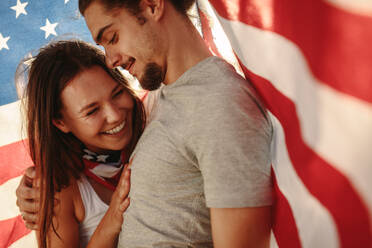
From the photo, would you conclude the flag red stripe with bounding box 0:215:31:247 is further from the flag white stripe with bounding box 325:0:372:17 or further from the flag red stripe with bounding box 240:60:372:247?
the flag white stripe with bounding box 325:0:372:17

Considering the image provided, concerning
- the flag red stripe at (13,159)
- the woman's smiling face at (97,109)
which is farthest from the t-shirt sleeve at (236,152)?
the flag red stripe at (13,159)

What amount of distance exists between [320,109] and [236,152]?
254 millimetres

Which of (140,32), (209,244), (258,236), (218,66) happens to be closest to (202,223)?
(209,244)

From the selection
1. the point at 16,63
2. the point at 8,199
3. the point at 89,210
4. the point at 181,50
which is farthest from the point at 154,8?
the point at 8,199

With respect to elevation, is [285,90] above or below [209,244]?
above

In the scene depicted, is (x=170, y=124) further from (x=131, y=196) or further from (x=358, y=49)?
(x=358, y=49)

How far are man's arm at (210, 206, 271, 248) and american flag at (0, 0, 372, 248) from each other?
31 millimetres

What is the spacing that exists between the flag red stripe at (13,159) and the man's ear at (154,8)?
3.22 ft

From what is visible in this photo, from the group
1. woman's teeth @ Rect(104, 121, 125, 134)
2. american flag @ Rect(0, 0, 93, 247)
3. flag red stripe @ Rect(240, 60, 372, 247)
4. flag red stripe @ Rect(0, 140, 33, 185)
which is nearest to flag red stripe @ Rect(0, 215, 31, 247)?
american flag @ Rect(0, 0, 93, 247)

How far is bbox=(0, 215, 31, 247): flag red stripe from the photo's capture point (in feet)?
4.72

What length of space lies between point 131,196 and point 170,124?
294mm

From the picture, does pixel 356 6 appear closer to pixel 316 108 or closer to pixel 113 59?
pixel 316 108

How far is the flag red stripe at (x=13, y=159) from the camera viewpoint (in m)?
1.44

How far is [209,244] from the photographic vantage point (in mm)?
837
